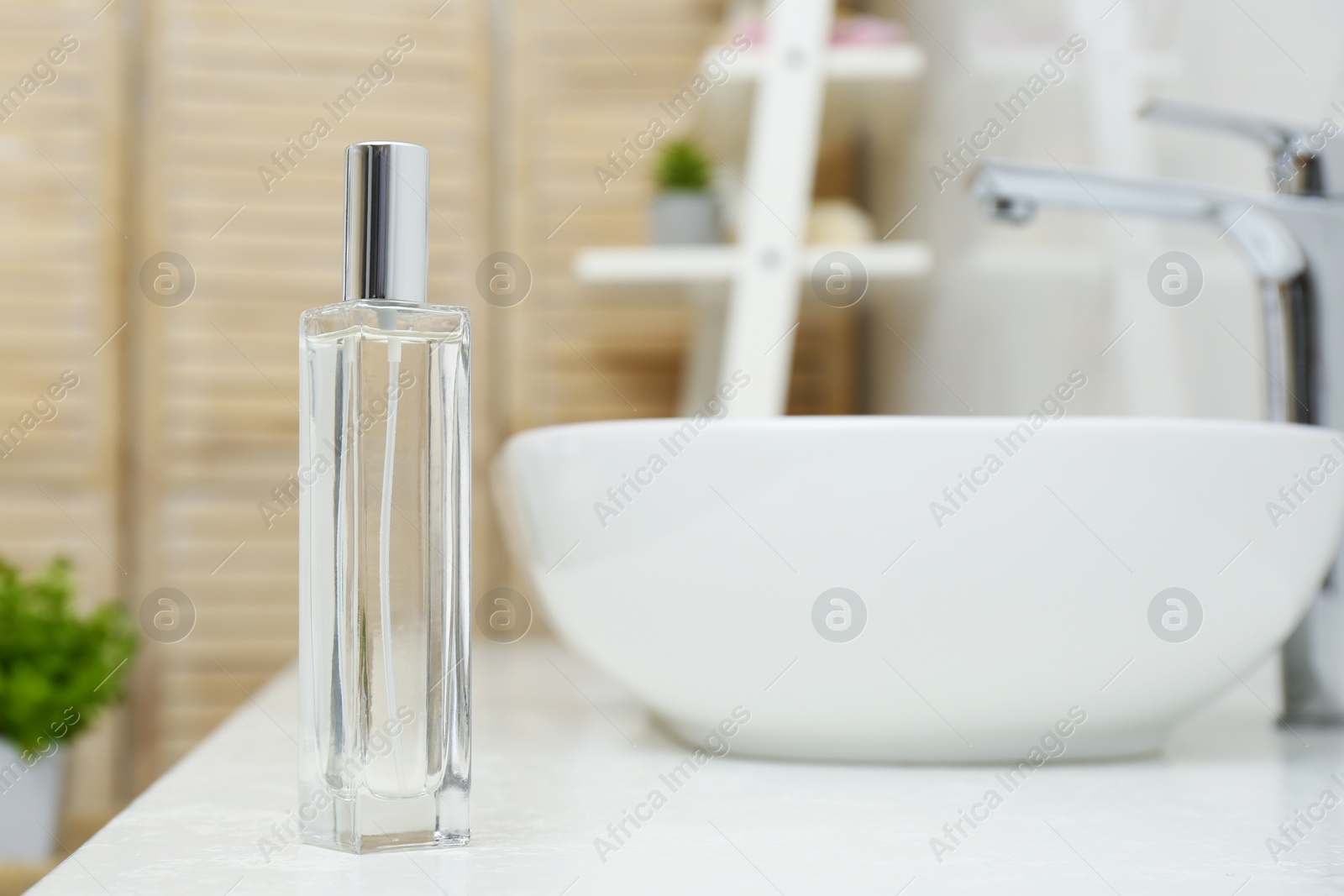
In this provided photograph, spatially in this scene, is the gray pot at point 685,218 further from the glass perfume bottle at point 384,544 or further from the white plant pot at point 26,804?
the glass perfume bottle at point 384,544

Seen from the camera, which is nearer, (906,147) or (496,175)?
(906,147)

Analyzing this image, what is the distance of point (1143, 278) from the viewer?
789 millimetres

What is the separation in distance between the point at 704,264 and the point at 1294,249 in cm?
78

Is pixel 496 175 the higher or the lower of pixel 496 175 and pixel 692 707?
the higher

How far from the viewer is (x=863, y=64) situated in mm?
1267

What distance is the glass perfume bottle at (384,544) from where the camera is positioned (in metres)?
0.32

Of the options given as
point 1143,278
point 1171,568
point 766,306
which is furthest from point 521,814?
point 766,306

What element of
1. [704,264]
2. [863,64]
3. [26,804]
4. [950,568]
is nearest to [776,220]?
[704,264]

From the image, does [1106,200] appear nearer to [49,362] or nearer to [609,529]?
[609,529]

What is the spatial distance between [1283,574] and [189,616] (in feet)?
4.43

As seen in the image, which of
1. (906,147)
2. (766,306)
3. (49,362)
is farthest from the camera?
(49,362)

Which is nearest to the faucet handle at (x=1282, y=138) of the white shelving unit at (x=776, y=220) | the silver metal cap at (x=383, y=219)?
the silver metal cap at (x=383, y=219)

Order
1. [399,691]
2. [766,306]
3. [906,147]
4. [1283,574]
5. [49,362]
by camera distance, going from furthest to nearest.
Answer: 1. [49,362]
2. [906,147]
3. [766,306]
4. [1283,574]
5. [399,691]

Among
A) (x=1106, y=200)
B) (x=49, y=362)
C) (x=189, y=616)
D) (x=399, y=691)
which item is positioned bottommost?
(x=189, y=616)
